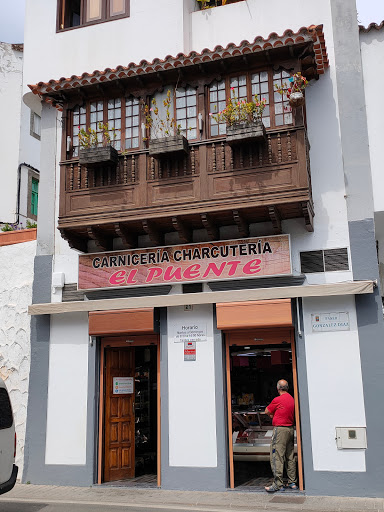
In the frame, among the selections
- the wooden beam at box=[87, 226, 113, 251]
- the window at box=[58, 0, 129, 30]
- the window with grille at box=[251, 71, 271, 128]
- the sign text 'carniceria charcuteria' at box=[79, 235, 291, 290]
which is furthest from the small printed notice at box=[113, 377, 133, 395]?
the window at box=[58, 0, 129, 30]

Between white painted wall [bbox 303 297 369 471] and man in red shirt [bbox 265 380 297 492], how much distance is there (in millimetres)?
394

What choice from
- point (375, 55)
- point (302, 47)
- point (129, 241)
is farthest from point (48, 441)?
point (375, 55)

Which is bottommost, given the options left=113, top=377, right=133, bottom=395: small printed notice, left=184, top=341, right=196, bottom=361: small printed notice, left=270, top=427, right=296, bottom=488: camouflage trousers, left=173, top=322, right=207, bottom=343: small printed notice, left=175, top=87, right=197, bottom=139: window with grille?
left=270, top=427, right=296, bottom=488: camouflage trousers

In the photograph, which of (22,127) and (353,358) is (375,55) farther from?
(22,127)

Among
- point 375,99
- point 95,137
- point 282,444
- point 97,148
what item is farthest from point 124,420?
point 375,99

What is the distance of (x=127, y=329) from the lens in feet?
37.6

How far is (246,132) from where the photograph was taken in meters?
10.6

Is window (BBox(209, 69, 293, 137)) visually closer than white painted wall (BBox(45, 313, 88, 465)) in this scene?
Yes

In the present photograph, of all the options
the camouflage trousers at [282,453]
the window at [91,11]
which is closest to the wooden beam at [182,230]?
the camouflage trousers at [282,453]

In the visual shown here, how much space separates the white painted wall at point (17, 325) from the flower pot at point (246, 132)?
5.35 m

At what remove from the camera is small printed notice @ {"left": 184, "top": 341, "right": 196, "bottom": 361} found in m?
11.3

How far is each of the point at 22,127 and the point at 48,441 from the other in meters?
12.9

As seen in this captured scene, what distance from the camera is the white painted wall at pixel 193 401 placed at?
1092 cm

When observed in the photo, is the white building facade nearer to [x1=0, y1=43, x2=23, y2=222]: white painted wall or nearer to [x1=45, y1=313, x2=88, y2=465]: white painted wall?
[x1=45, y1=313, x2=88, y2=465]: white painted wall
